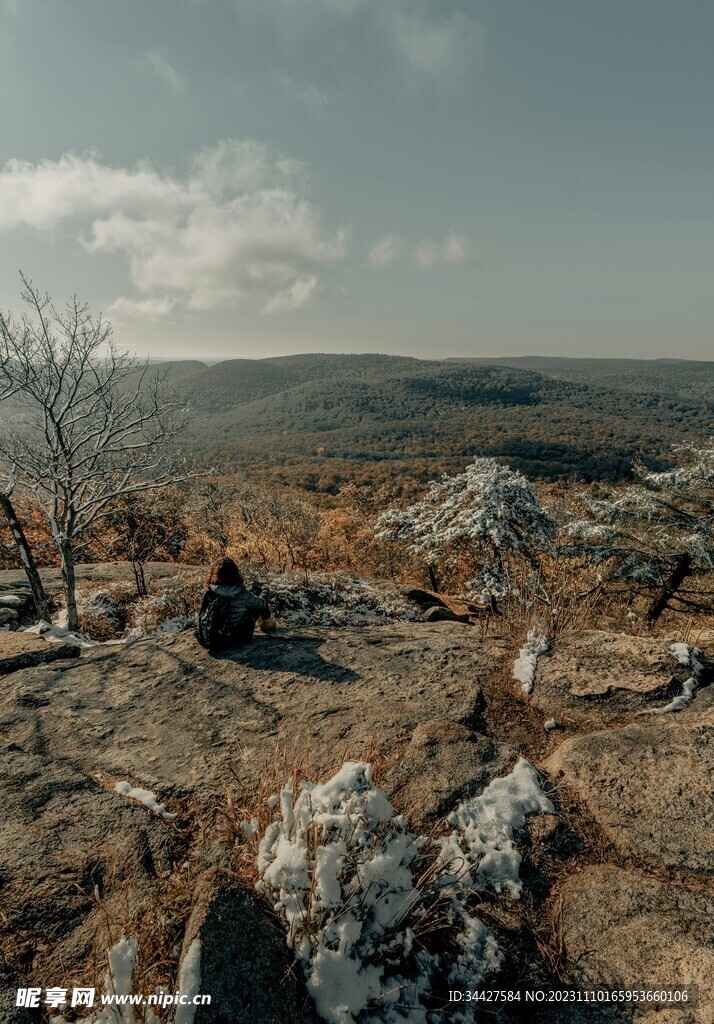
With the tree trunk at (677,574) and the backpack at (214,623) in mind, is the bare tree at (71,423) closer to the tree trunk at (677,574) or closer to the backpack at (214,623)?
the backpack at (214,623)

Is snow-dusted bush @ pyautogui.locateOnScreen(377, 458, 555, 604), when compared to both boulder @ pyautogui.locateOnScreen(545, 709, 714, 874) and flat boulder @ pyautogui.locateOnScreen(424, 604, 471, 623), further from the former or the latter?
boulder @ pyautogui.locateOnScreen(545, 709, 714, 874)

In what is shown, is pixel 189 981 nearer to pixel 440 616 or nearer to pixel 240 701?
pixel 240 701

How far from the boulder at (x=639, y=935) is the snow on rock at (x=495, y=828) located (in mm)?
286

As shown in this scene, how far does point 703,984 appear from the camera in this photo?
1.71 metres

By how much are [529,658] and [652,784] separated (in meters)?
1.47

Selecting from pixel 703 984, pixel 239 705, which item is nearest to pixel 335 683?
pixel 239 705

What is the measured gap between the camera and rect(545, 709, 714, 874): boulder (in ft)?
7.61

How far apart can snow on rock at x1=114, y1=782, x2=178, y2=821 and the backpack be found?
2.19m

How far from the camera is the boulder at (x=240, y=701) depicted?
3.38 m

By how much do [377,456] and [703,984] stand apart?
103 m

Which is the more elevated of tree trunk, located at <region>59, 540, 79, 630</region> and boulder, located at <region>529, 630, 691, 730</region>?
boulder, located at <region>529, 630, 691, 730</region>

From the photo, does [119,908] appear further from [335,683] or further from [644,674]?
[644,674]

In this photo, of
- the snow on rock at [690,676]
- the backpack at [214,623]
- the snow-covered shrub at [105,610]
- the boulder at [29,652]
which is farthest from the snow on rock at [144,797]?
the snow-covered shrub at [105,610]

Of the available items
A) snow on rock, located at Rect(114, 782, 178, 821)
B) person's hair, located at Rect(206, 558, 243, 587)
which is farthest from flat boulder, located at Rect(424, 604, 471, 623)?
snow on rock, located at Rect(114, 782, 178, 821)
